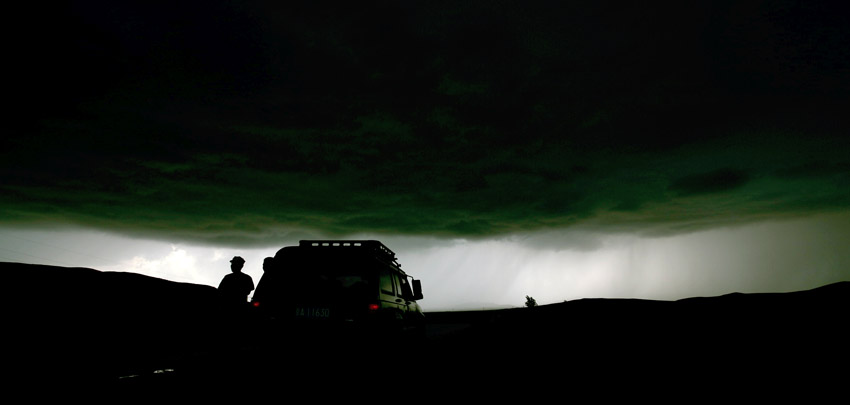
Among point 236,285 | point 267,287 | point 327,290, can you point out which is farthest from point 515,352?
point 236,285

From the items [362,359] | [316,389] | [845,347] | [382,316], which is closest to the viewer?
[845,347]

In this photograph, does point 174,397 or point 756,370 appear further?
point 174,397

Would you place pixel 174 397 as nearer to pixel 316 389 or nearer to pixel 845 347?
pixel 316 389

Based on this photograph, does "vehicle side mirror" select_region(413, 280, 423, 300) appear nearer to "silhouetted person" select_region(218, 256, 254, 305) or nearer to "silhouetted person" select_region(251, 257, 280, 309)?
"silhouetted person" select_region(218, 256, 254, 305)

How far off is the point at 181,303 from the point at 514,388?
35.2 ft

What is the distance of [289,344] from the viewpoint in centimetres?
558

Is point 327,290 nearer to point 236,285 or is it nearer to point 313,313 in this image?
point 313,313

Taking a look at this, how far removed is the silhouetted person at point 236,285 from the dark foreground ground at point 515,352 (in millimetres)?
515

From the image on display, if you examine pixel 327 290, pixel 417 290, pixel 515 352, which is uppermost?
pixel 327 290

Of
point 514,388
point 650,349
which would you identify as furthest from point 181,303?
point 650,349

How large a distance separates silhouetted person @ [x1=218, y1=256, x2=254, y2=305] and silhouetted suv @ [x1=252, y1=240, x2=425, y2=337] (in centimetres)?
Answer: 214

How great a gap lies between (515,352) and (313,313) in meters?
2.94

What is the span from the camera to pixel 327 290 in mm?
5867

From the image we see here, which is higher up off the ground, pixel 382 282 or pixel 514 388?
pixel 382 282
